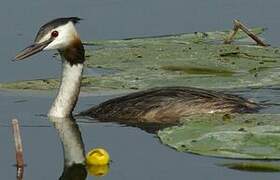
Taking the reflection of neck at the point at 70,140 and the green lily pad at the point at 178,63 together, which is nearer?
the reflection of neck at the point at 70,140

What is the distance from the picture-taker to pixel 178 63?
1744 cm

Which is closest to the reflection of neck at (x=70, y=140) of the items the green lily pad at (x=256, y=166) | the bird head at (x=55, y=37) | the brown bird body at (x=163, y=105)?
the brown bird body at (x=163, y=105)

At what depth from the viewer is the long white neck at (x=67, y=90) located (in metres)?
15.7

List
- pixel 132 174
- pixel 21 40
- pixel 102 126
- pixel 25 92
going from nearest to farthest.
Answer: pixel 132 174 < pixel 102 126 < pixel 25 92 < pixel 21 40

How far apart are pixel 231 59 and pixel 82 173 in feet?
16.2

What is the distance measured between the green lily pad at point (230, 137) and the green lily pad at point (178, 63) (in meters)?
2.26

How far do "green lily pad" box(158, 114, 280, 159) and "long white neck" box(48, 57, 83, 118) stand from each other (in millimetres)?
1909

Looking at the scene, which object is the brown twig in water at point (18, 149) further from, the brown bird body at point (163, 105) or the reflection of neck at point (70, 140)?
the brown bird body at point (163, 105)

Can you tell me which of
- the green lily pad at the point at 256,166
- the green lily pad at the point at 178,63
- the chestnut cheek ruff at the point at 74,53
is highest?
the chestnut cheek ruff at the point at 74,53

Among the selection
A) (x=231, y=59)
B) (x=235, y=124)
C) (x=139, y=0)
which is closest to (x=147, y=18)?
(x=139, y=0)

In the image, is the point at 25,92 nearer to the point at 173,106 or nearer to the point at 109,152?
the point at 173,106

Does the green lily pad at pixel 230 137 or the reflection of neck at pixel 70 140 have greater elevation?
the green lily pad at pixel 230 137

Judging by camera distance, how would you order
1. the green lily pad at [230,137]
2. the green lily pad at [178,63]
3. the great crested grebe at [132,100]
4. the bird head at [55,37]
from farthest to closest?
1. the green lily pad at [178,63]
2. the great crested grebe at [132,100]
3. the bird head at [55,37]
4. the green lily pad at [230,137]

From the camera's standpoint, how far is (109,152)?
13766 millimetres
